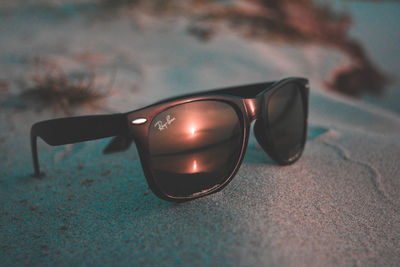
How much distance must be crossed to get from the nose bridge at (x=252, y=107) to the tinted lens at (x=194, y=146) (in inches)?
2.1

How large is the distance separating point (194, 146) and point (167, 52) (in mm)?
2160

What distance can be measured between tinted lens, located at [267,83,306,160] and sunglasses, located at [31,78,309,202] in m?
0.02

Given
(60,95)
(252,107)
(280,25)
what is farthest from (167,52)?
(252,107)

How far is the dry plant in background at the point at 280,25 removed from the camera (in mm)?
2863

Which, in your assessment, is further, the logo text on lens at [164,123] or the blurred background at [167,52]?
the blurred background at [167,52]

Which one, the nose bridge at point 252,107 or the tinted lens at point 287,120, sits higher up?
the nose bridge at point 252,107

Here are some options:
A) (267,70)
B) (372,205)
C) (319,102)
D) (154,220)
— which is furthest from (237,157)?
(267,70)

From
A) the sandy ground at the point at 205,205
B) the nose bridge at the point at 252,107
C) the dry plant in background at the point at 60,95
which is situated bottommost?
the sandy ground at the point at 205,205

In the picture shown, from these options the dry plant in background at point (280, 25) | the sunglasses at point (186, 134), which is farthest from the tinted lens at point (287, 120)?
the dry plant in background at point (280, 25)

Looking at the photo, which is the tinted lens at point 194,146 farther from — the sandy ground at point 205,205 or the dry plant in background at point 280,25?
the dry plant in background at point 280,25

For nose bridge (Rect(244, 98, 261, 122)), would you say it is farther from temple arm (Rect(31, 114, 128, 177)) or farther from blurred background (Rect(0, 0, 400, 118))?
blurred background (Rect(0, 0, 400, 118))

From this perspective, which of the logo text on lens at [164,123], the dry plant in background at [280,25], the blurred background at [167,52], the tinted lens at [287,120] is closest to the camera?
the logo text on lens at [164,123]

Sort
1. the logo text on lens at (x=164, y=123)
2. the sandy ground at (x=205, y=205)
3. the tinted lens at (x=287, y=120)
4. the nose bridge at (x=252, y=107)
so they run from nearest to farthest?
the sandy ground at (x=205, y=205)
the logo text on lens at (x=164, y=123)
the nose bridge at (x=252, y=107)
the tinted lens at (x=287, y=120)

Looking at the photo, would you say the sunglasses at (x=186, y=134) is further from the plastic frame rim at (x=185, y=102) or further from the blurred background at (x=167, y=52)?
the blurred background at (x=167, y=52)
